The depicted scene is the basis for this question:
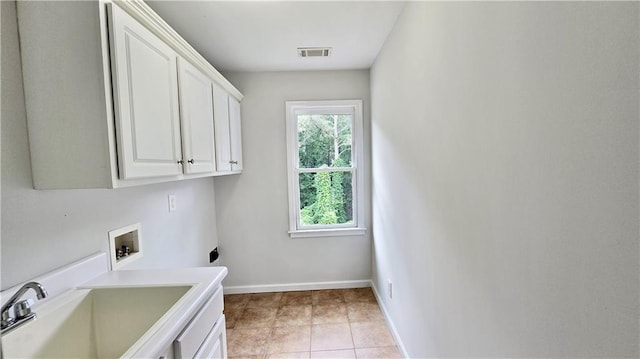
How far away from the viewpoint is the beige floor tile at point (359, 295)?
2.70 metres

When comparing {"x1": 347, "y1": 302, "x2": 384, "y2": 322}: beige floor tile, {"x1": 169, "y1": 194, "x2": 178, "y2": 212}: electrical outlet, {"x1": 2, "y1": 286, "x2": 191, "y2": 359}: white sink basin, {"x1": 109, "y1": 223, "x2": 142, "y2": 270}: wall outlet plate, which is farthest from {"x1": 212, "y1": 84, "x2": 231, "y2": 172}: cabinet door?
{"x1": 347, "y1": 302, "x2": 384, "y2": 322}: beige floor tile

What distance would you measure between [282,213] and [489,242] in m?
2.22

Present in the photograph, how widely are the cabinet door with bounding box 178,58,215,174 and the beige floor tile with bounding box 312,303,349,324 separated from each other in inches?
62.0

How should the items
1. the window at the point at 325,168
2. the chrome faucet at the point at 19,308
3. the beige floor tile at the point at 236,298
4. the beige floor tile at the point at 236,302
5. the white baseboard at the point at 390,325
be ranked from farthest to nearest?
the window at the point at 325,168
the beige floor tile at the point at 236,298
the beige floor tile at the point at 236,302
the white baseboard at the point at 390,325
the chrome faucet at the point at 19,308

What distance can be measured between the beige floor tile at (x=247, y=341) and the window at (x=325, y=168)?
0.97m

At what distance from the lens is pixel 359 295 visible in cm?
280

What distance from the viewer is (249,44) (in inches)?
85.6

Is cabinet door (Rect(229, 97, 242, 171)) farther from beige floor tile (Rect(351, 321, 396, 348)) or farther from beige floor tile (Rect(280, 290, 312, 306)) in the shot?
beige floor tile (Rect(351, 321, 396, 348))

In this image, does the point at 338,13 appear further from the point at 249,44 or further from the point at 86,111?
the point at 86,111

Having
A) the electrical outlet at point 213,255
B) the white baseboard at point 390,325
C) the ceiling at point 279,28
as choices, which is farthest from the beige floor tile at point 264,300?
the ceiling at point 279,28

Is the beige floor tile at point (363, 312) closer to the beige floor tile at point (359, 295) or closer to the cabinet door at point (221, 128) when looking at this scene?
the beige floor tile at point (359, 295)

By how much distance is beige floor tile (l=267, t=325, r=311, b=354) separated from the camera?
2.05 m

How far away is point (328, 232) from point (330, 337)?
40.4 inches

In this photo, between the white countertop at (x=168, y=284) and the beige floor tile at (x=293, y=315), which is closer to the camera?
the white countertop at (x=168, y=284)
